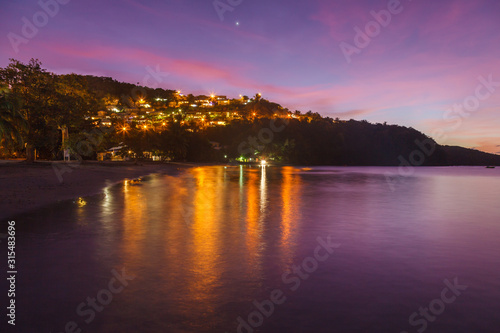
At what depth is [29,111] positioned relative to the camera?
4291 centimetres

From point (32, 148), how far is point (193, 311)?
48395mm

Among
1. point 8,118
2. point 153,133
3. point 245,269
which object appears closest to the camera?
point 245,269

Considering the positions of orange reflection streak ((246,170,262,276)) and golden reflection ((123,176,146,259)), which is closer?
orange reflection streak ((246,170,262,276))

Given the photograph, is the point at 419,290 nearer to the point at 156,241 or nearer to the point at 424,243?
the point at 424,243

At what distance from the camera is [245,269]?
28.4 ft

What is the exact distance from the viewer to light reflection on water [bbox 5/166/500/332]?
19.4 ft

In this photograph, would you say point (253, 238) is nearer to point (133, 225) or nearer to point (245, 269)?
point (245, 269)

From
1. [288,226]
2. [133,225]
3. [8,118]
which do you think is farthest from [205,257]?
[8,118]

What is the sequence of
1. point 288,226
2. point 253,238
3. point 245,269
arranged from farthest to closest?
point 288,226
point 253,238
point 245,269

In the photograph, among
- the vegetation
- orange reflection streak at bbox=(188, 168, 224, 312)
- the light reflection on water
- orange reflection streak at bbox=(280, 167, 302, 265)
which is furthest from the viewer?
the vegetation

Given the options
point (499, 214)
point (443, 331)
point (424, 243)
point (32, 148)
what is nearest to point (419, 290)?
point (443, 331)

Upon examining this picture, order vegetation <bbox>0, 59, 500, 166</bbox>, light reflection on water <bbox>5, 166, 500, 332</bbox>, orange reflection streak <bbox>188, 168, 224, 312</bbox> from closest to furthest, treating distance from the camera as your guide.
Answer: light reflection on water <bbox>5, 166, 500, 332</bbox> < orange reflection streak <bbox>188, 168, 224, 312</bbox> < vegetation <bbox>0, 59, 500, 166</bbox>

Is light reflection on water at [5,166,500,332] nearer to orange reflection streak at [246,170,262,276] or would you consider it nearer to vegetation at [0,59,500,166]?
orange reflection streak at [246,170,262,276]

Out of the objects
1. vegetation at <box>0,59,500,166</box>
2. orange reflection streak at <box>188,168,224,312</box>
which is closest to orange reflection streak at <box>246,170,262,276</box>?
orange reflection streak at <box>188,168,224,312</box>
